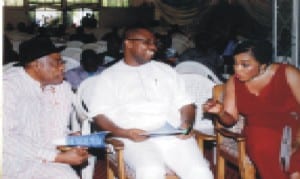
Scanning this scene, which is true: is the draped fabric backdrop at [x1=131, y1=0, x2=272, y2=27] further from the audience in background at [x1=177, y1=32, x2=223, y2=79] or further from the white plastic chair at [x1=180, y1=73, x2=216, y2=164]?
the white plastic chair at [x1=180, y1=73, x2=216, y2=164]

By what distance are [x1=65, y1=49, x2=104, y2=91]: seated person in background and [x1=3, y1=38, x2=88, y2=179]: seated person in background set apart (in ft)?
5.93

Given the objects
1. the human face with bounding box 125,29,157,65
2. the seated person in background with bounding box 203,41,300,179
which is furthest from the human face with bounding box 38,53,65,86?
the seated person in background with bounding box 203,41,300,179

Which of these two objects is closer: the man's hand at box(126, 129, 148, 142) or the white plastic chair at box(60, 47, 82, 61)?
the man's hand at box(126, 129, 148, 142)

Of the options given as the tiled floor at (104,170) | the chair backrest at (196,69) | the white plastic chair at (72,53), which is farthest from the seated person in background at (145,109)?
the white plastic chair at (72,53)

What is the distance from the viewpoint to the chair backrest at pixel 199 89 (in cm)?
400

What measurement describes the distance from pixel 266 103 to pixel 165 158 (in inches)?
25.6

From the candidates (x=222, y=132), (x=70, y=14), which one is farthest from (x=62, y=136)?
(x=70, y=14)

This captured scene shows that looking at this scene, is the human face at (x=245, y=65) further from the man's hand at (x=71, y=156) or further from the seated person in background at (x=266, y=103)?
the man's hand at (x=71, y=156)

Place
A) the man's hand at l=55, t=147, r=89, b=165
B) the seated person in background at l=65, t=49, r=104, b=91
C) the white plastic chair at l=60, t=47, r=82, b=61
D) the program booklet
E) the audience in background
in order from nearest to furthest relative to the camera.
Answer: the man's hand at l=55, t=147, r=89, b=165, the program booklet, the seated person in background at l=65, t=49, r=104, b=91, the audience in background, the white plastic chair at l=60, t=47, r=82, b=61

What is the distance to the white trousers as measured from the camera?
2911 millimetres

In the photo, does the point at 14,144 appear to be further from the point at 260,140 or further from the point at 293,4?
the point at 293,4

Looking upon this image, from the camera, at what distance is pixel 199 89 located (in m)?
4.04

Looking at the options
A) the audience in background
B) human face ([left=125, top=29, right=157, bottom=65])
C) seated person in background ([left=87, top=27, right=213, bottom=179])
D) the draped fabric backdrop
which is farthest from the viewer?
the draped fabric backdrop

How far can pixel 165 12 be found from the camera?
498 inches
